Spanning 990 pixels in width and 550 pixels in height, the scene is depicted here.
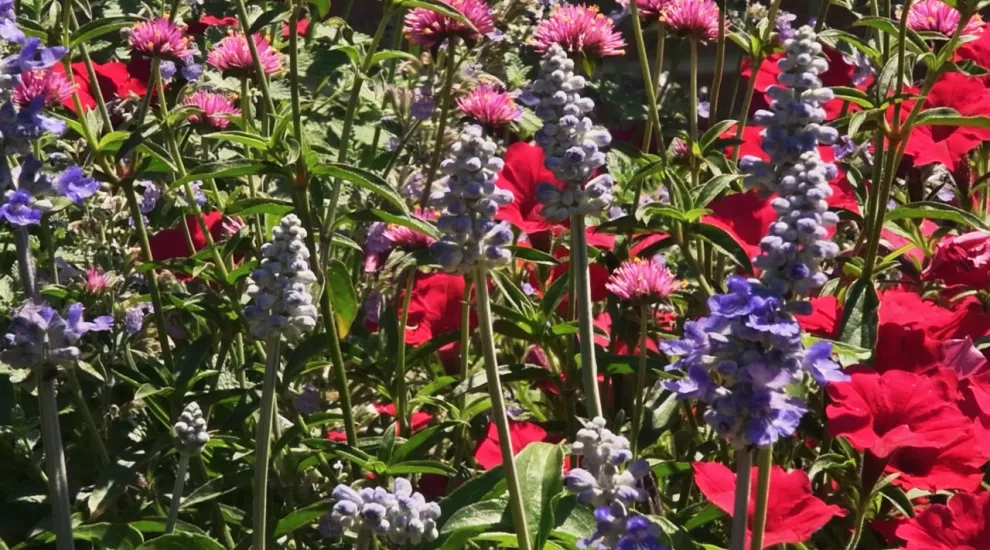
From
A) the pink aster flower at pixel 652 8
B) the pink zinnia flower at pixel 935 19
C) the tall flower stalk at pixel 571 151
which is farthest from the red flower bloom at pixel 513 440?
the pink zinnia flower at pixel 935 19

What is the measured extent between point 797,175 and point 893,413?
2.23ft

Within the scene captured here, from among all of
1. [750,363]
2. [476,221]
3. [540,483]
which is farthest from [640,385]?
[750,363]

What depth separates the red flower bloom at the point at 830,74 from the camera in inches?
83.3

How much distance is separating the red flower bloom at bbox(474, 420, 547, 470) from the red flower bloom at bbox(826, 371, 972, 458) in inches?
15.1

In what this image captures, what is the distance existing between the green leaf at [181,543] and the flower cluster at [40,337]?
251 mm

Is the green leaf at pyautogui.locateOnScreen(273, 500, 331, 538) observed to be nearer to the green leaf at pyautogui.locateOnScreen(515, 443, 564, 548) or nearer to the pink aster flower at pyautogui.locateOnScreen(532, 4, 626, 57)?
the green leaf at pyautogui.locateOnScreen(515, 443, 564, 548)

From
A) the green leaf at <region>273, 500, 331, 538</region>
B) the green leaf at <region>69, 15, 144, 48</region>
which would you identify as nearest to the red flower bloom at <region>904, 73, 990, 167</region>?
the green leaf at <region>273, 500, 331, 538</region>

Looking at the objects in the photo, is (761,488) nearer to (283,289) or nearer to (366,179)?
(283,289)

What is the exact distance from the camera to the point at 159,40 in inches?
76.5

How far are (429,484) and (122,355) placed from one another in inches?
19.6

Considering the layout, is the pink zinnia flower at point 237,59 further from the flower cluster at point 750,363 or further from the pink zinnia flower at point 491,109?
the flower cluster at point 750,363

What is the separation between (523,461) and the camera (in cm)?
139

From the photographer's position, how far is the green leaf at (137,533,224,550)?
1385mm

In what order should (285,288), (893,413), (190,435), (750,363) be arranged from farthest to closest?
(893,413) < (190,435) < (285,288) < (750,363)
